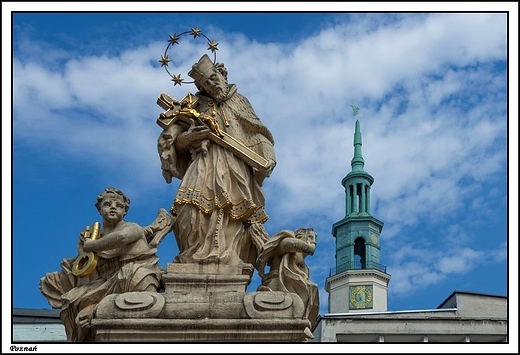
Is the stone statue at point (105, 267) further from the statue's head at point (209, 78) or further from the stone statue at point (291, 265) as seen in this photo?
the statue's head at point (209, 78)

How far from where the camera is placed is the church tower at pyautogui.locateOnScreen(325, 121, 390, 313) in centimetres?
7262

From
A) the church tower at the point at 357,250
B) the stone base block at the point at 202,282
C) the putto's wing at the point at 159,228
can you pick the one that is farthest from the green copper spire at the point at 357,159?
the stone base block at the point at 202,282

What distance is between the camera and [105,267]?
15047mm

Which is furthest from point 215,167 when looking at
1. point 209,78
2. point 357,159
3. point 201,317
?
point 357,159

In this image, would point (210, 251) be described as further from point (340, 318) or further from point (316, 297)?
point (340, 318)

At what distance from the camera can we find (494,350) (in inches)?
519

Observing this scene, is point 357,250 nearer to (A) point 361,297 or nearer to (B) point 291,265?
(A) point 361,297

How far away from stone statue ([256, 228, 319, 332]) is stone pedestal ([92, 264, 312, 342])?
0.76m

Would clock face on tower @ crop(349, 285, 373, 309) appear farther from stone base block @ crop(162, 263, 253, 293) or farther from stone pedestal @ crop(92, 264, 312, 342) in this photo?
stone pedestal @ crop(92, 264, 312, 342)

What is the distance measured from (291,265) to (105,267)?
2.58 metres

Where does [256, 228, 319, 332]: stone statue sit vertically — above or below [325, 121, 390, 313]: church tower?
below

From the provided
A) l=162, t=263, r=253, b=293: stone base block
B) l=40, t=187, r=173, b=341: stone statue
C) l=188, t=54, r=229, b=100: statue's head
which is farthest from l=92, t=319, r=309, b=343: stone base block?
l=188, t=54, r=229, b=100: statue's head

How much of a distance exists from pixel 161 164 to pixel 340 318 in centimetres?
1702

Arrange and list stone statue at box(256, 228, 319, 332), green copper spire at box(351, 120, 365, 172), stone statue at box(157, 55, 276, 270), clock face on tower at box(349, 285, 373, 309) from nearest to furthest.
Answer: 1. stone statue at box(256, 228, 319, 332)
2. stone statue at box(157, 55, 276, 270)
3. clock face on tower at box(349, 285, 373, 309)
4. green copper spire at box(351, 120, 365, 172)
